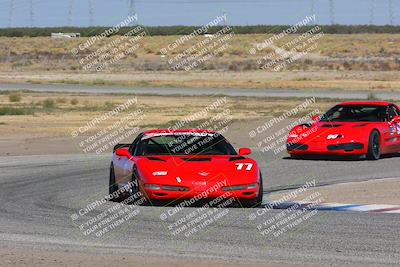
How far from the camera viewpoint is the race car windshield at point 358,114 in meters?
23.7

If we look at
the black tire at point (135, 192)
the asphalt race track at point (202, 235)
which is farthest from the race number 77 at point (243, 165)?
the black tire at point (135, 192)

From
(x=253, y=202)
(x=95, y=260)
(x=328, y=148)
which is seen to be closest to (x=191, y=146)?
(x=253, y=202)

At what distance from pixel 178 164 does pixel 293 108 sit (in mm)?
27330

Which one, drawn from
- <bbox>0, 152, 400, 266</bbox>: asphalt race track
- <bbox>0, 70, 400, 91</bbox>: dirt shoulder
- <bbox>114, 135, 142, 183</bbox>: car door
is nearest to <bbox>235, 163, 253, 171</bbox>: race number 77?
<bbox>0, 152, 400, 266</bbox>: asphalt race track

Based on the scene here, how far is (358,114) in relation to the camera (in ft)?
78.3

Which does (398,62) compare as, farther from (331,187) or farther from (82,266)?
(82,266)

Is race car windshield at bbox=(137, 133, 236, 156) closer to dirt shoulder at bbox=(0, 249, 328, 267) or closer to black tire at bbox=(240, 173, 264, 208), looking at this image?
black tire at bbox=(240, 173, 264, 208)

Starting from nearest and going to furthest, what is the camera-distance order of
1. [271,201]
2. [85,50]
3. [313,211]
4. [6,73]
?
[313,211], [271,201], [6,73], [85,50]

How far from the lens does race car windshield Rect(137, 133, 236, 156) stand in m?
15.7

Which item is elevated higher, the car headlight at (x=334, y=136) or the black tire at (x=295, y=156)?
the car headlight at (x=334, y=136)

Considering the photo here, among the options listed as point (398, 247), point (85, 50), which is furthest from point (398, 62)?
point (398, 247)

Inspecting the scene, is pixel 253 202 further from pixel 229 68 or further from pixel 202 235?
pixel 229 68

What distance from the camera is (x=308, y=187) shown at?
1781 centimetres

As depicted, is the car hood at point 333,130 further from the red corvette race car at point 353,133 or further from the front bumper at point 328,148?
the front bumper at point 328,148
